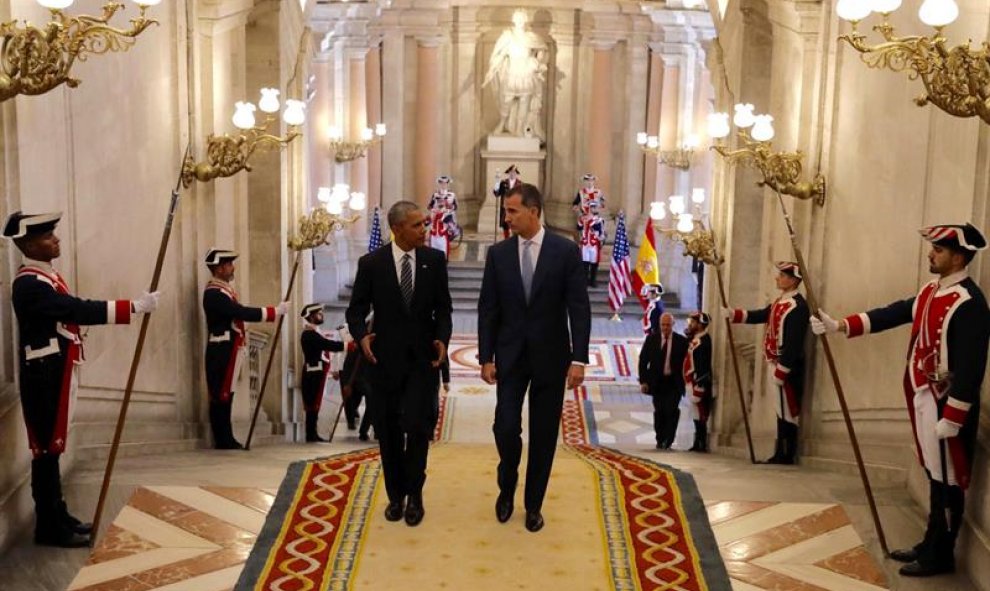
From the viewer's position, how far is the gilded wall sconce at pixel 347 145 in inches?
849

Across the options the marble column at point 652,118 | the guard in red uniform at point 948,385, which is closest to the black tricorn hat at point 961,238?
the guard in red uniform at point 948,385

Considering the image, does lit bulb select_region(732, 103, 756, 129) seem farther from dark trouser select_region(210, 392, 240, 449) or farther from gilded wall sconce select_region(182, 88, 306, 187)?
dark trouser select_region(210, 392, 240, 449)

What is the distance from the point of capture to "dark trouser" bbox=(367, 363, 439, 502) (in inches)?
269

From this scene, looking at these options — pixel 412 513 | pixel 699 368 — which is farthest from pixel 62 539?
pixel 699 368

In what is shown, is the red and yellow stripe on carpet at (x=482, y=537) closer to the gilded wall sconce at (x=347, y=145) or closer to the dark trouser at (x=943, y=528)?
the dark trouser at (x=943, y=528)

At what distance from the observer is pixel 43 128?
299 inches

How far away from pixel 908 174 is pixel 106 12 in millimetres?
4883

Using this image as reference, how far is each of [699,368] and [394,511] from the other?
6733 mm

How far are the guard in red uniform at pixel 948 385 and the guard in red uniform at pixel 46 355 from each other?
3.94 meters

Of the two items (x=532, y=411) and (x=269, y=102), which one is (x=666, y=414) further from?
(x=532, y=411)

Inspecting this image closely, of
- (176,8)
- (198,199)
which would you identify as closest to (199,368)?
(198,199)

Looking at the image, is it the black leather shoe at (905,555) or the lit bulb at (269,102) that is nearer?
the black leather shoe at (905,555)

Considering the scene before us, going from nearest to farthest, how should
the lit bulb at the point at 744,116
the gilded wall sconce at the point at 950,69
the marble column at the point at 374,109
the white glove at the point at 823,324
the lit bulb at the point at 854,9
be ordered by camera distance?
1. the gilded wall sconce at the point at 950,69
2. the lit bulb at the point at 854,9
3. the white glove at the point at 823,324
4. the lit bulb at the point at 744,116
5. the marble column at the point at 374,109

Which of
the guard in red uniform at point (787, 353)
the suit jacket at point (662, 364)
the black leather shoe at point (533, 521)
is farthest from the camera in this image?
the suit jacket at point (662, 364)
